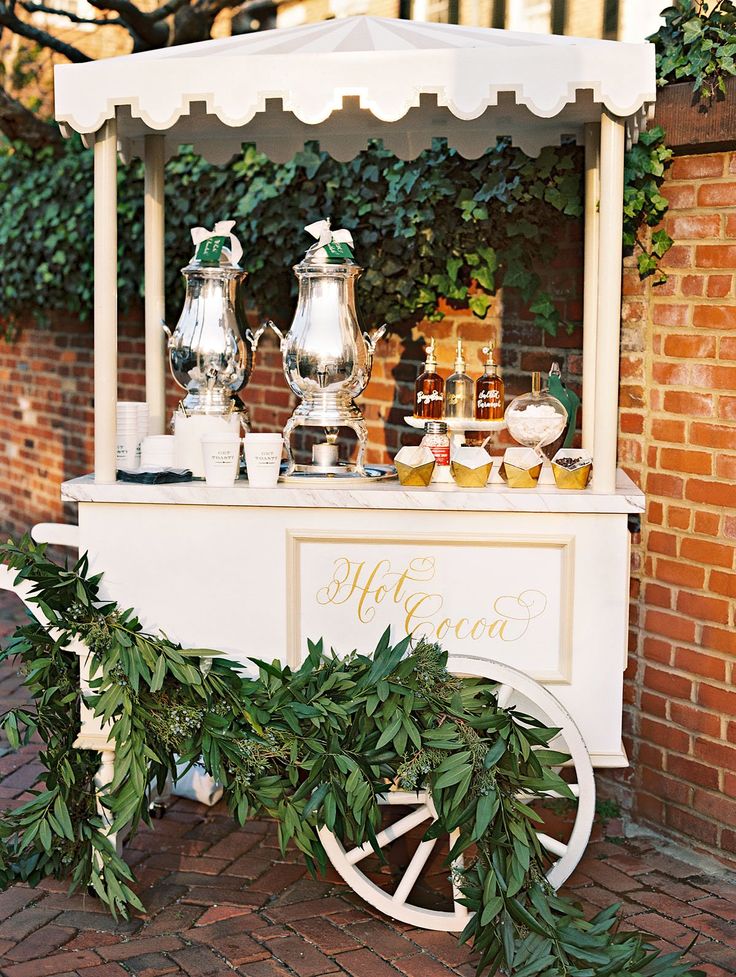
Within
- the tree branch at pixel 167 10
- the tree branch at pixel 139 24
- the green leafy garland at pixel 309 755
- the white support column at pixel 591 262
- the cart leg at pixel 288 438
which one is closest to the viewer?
the green leafy garland at pixel 309 755

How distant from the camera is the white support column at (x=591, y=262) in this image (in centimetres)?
361

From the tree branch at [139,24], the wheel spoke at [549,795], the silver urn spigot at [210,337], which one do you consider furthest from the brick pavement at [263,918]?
the tree branch at [139,24]

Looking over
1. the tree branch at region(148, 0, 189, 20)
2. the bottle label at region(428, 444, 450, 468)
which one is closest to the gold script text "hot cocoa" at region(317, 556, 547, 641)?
the bottle label at region(428, 444, 450, 468)

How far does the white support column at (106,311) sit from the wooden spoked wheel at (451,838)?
102 cm

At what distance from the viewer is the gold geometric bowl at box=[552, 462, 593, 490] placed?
304 centimetres

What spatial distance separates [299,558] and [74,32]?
6291 millimetres

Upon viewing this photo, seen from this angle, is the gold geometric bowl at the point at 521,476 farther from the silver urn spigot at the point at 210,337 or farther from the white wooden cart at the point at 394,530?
the silver urn spigot at the point at 210,337

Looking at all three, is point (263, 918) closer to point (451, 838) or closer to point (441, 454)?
point (451, 838)

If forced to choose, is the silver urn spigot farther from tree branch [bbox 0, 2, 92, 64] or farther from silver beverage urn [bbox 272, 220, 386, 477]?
tree branch [bbox 0, 2, 92, 64]

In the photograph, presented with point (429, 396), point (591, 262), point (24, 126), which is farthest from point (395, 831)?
point (24, 126)

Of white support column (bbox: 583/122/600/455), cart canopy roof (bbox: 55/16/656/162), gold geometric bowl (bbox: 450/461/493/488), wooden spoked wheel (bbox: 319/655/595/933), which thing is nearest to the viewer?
cart canopy roof (bbox: 55/16/656/162)

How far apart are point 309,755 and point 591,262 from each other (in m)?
1.67

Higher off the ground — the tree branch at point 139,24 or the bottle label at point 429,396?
the tree branch at point 139,24

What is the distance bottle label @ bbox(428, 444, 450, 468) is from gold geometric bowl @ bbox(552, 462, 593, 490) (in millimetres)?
279
